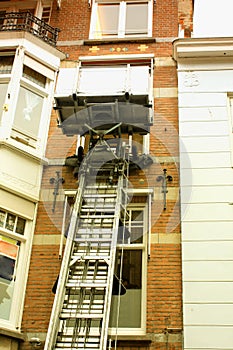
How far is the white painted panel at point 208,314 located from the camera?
7676mm

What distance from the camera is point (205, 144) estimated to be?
9.54m

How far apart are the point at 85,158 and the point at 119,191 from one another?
1220mm

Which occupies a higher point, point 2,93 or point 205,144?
point 2,93

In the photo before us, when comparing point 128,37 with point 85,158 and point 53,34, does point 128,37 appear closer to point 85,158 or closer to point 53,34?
point 53,34

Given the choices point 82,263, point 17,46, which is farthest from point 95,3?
point 82,263

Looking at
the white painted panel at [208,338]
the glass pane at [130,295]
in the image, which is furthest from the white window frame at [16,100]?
the white painted panel at [208,338]

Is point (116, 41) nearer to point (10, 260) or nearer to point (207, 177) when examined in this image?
point (207, 177)

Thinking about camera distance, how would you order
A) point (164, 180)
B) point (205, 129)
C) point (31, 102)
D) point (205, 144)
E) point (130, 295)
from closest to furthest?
point (130, 295)
point (164, 180)
point (205, 144)
point (205, 129)
point (31, 102)

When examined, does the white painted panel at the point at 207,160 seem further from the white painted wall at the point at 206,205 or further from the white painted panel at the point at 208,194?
the white painted panel at the point at 208,194

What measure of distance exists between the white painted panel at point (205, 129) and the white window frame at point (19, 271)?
11.3 ft

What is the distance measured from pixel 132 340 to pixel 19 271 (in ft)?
7.59

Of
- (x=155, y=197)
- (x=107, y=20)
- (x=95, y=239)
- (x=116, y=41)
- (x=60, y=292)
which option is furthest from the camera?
(x=107, y=20)

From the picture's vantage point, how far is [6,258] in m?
8.60

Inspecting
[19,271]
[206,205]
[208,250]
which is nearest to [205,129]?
[206,205]
